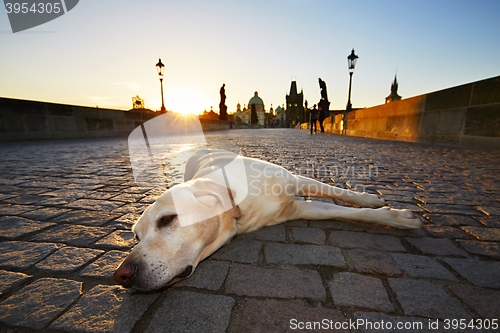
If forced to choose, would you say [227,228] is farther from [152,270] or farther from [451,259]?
[451,259]

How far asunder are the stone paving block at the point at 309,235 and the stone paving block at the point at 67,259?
5.47ft

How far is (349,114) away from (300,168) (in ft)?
50.5

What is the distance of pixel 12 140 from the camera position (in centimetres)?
1012

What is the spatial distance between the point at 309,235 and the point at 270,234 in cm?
36

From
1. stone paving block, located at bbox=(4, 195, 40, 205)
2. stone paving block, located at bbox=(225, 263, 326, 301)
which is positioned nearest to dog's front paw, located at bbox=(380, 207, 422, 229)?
stone paving block, located at bbox=(225, 263, 326, 301)

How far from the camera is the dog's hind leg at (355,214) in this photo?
2.24m

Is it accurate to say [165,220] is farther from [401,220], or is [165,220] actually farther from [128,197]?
[401,220]

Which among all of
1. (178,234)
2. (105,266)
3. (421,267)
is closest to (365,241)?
(421,267)

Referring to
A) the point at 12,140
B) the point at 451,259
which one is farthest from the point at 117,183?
the point at 12,140

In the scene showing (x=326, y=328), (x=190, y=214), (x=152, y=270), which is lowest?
(x=326, y=328)

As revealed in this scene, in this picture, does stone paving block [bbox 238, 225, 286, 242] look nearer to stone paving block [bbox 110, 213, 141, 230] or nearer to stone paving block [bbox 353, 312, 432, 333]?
stone paving block [bbox 353, 312, 432, 333]

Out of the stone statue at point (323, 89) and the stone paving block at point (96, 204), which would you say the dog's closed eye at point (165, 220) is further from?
the stone statue at point (323, 89)

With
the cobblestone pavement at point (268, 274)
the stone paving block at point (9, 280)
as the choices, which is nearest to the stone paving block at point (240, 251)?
the cobblestone pavement at point (268, 274)

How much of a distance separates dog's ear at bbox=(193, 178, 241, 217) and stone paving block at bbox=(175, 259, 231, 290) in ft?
1.33
